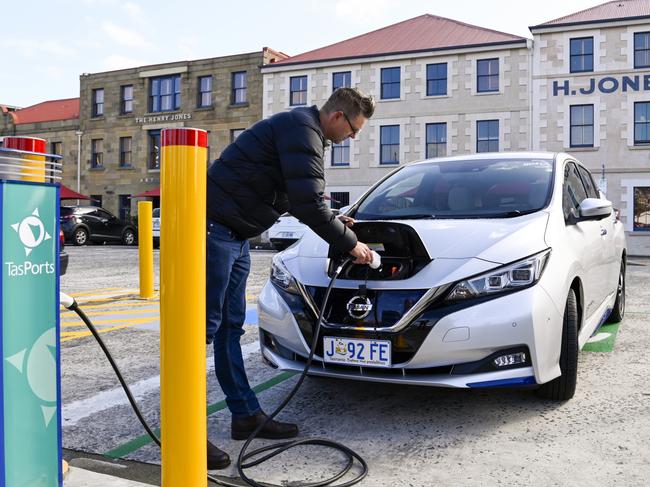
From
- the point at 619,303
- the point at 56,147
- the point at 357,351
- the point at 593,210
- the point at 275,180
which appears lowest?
the point at 619,303

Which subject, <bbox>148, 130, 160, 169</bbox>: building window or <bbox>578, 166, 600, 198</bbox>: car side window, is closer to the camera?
<bbox>578, 166, 600, 198</bbox>: car side window

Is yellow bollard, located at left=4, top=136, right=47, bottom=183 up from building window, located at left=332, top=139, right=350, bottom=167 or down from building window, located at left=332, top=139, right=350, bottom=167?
down

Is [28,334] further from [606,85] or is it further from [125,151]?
[125,151]

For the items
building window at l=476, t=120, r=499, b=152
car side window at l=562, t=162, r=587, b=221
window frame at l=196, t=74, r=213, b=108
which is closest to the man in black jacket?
car side window at l=562, t=162, r=587, b=221

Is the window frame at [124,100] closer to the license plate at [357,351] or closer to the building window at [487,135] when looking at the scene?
the building window at [487,135]

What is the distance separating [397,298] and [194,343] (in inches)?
55.7

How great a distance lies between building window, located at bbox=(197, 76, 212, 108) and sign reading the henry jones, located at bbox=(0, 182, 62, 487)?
101 feet

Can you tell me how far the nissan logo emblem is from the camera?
324 cm

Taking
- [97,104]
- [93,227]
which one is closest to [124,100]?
[97,104]

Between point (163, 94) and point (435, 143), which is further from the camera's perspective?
point (163, 94)

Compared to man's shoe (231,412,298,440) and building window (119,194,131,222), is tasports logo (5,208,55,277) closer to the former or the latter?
man's shoe (231,412,298,440)

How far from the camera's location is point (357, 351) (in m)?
3.22

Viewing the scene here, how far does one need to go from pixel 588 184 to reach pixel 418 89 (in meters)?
22.9

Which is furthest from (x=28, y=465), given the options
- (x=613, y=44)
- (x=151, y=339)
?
(x=613, y=44)
